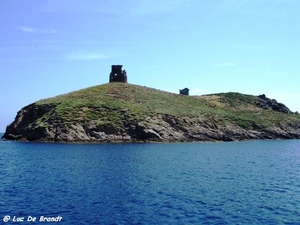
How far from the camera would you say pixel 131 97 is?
15025 centimetres

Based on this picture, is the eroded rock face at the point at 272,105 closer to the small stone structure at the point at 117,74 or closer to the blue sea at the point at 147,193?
the small stone structure at the point at 117,74

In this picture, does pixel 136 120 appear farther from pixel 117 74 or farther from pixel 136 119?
pixel 117 74

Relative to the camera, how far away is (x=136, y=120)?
12238cm

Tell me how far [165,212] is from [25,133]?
329ft

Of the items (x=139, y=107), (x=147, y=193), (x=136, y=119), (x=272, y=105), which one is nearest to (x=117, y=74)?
(x=139, y=107)

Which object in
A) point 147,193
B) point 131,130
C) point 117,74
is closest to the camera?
point 147,193

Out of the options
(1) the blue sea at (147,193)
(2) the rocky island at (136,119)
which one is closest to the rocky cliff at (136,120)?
(2) the rocky island at (136,119)

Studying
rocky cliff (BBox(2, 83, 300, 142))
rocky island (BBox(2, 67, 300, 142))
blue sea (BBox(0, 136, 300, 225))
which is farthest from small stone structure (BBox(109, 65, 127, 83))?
blue sea (BBox(0, 136, 300, 225))

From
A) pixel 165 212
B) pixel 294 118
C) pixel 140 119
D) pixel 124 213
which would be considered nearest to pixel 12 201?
pixel 124 213

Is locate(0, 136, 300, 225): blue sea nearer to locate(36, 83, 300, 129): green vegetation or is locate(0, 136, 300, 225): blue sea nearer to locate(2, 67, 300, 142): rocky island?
locate(2, 67, 300, 142): rocky island

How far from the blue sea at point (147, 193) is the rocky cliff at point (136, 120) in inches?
2008

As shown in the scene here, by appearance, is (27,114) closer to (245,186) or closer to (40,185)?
(40,185)

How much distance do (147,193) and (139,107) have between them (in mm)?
98354

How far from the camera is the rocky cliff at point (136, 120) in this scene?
11562cm
